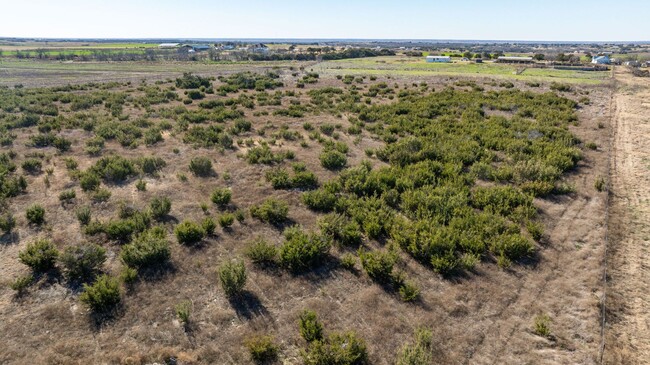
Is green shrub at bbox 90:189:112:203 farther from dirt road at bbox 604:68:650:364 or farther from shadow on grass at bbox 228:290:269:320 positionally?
dirt road at bbox 604:68:650:364

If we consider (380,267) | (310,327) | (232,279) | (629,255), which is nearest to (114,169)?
(232,279)

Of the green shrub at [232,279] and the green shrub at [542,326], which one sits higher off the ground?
the green shrub at [232,279]

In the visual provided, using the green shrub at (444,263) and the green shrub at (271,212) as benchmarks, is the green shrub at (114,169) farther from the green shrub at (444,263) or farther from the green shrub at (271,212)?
the green shrub at (444,263)

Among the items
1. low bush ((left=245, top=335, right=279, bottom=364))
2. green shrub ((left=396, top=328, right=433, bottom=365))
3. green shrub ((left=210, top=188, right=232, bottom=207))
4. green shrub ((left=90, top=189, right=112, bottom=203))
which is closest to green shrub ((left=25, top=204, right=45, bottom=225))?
green shrub ((left=90, top=189, right=112, bottom=203))

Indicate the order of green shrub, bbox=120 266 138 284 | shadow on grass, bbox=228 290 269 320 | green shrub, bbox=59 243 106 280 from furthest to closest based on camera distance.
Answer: green shrub, bbox=59 243 106 280
green shrub, bbox=120 266 138 284
shadow on grass, bbox=228 290 269 320

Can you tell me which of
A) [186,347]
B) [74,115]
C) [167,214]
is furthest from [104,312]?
[74,115]

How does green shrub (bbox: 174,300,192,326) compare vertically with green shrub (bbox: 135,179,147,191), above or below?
below

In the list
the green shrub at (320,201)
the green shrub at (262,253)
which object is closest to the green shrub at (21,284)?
the green shrub at (262,253)
